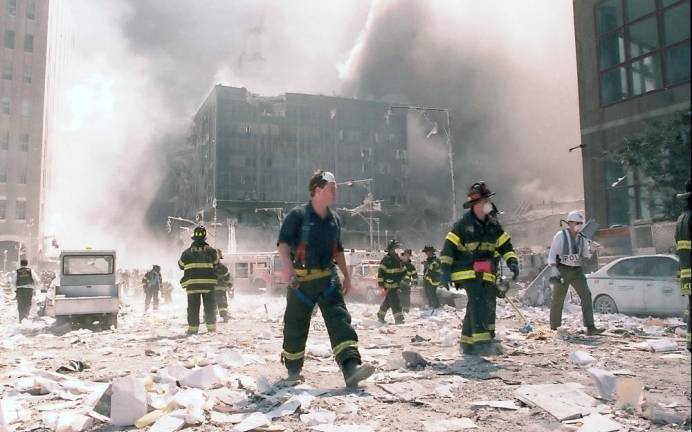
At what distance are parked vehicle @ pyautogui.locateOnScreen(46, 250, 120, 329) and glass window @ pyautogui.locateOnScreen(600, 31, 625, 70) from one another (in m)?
21.7

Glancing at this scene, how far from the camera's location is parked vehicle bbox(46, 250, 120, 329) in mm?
10352

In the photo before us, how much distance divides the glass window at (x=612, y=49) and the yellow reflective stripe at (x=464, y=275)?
2110 cm

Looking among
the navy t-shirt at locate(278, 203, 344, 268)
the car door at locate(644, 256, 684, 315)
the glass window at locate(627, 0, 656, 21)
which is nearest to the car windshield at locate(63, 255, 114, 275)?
the navy t-shirt at locate(278, 203, 344, 268)

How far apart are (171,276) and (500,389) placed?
39.5 metres

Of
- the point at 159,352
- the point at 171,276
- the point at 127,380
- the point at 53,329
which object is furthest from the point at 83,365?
the point at 171,276

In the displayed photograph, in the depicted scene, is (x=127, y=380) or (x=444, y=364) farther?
(x=444, y=364)

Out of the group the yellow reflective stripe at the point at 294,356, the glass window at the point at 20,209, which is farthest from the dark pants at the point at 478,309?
the glass window at the point at 20,209

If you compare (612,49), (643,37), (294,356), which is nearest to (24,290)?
(294,356)

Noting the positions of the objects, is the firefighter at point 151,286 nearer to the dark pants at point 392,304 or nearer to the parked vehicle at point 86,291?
the parked vehicle at point 86,291

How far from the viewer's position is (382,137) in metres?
82.2

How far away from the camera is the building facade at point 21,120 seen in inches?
2099

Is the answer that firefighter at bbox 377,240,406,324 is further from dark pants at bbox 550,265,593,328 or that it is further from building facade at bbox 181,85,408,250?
building facade at bbox 181,85,408,250

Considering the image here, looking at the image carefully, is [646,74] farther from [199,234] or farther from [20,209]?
[20,209]

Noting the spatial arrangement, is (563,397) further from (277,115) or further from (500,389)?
(277,115)
